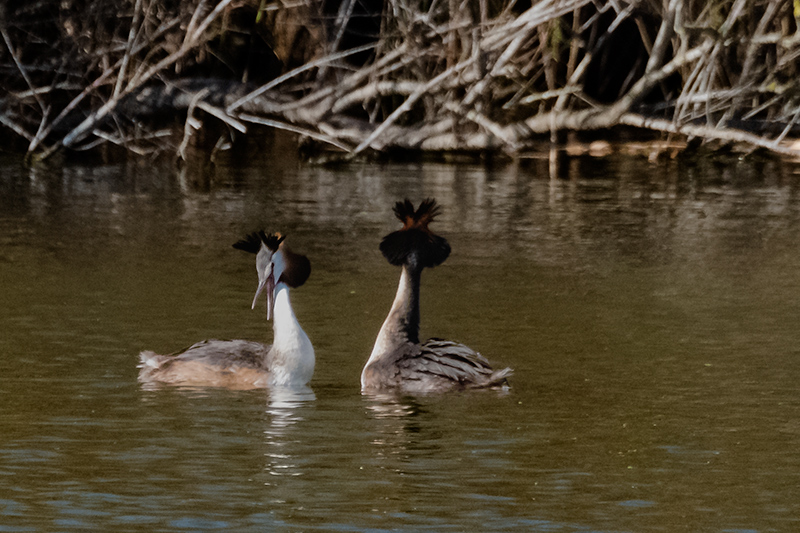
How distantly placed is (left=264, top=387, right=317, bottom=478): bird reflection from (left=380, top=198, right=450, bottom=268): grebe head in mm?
858

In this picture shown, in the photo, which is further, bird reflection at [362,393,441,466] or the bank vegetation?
the bank vegetation

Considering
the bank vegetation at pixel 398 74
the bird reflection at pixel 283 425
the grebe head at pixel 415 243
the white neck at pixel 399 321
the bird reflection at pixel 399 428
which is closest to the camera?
the bird reflection at pixel 283 425

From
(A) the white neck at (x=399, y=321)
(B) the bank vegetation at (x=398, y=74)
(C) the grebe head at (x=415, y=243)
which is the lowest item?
Answer: (A) the white neck at (x=399, y=321)

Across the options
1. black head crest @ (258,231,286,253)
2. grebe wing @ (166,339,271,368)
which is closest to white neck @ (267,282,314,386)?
grebe wing @ (166,339,271,368)

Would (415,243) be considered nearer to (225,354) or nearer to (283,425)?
(225,354)

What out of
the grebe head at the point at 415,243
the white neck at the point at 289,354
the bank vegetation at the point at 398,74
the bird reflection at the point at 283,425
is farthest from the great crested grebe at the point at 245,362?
the bank vegetation at the point at 398,74

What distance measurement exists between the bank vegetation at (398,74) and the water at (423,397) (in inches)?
91.7

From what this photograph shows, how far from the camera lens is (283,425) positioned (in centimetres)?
696

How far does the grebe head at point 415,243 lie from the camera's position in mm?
7965

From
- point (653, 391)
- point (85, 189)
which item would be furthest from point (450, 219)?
point (653, 391)

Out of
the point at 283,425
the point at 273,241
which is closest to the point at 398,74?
the point at 273,241

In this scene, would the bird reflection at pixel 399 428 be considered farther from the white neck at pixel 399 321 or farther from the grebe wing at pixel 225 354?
the grebe wing at pixel 225 354

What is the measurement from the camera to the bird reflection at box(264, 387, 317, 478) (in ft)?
20.5

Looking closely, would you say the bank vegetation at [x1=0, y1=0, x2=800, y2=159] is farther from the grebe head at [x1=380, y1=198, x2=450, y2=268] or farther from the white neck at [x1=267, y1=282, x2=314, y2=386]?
the white neck at [x1=267, y1=282, x2=314, y2=386]
